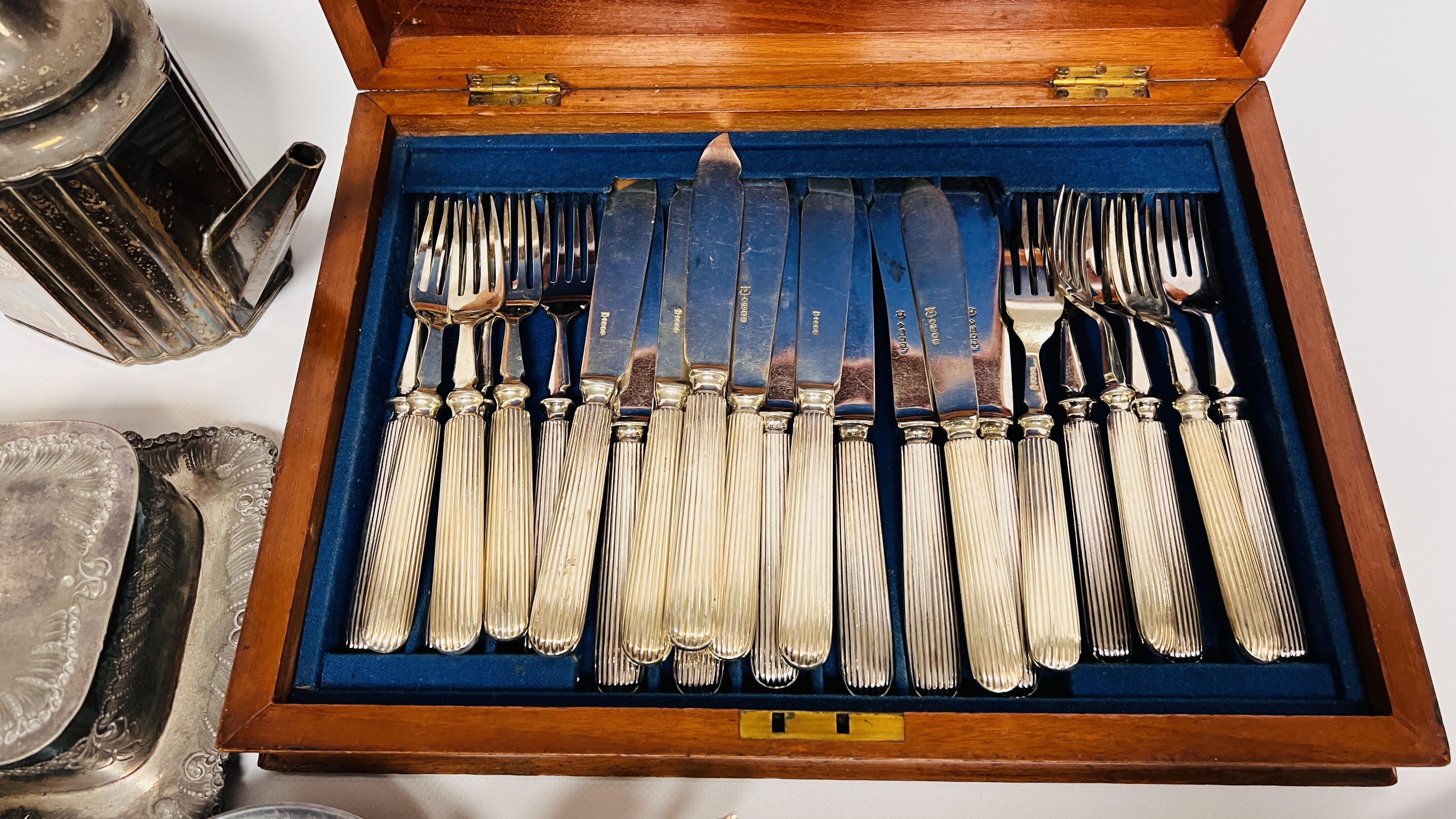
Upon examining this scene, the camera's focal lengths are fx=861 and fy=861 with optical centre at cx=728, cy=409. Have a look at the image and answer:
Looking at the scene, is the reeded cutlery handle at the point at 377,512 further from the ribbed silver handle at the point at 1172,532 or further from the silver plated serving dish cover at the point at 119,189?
the ribbed silver handle at the point at 1172,532

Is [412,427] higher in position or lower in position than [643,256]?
lower

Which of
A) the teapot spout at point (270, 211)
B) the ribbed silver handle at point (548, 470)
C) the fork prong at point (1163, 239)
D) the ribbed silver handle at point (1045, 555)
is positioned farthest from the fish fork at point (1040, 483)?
the teapot spout at point (270, 211)

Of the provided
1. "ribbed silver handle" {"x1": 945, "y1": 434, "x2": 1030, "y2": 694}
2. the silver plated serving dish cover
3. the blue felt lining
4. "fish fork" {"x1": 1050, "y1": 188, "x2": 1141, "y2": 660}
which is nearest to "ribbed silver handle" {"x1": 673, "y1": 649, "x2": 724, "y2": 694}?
the blue felt lining

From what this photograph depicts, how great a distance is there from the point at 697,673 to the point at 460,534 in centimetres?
25

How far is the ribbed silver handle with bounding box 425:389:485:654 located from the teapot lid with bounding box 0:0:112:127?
0.40 meters

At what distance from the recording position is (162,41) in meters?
0.80

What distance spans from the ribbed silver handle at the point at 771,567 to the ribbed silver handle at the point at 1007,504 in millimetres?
195

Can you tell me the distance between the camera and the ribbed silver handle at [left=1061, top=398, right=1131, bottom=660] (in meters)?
0.77

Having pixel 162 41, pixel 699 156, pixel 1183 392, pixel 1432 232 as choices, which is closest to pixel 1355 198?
pixel 1432 232

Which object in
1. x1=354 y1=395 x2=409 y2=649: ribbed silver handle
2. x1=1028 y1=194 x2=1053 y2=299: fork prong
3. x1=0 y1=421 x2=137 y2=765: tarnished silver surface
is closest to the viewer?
x1=0 y1=421 x2=137 y2=765: tarnished silver surface

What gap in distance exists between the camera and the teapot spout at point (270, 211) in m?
0.77

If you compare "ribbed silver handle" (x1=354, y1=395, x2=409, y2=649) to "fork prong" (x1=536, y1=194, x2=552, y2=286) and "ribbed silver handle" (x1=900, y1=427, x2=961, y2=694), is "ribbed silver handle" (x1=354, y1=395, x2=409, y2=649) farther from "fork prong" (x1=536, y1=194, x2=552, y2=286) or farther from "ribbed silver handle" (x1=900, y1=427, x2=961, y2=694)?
"ribbed silver handle" (x1=900, y1=427, x2=961, y2=694)

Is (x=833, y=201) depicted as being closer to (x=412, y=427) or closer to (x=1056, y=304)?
(x=1056, y=304)

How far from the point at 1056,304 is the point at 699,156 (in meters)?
0.43
